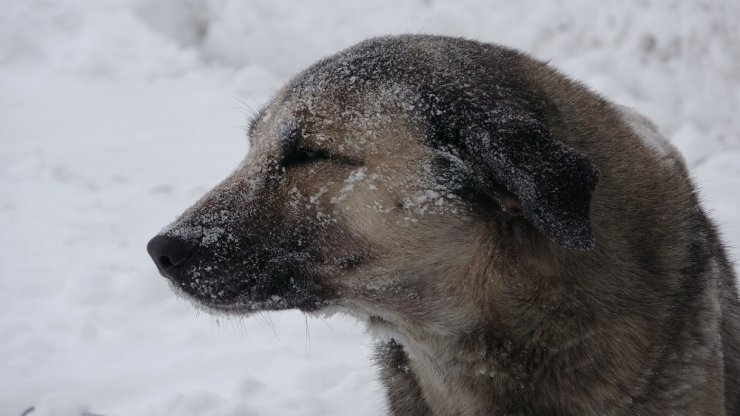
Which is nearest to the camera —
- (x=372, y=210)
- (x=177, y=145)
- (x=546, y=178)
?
(x=546, y=178)

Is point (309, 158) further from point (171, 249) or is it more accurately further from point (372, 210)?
point (171, 249)

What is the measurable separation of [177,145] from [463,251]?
5.69m

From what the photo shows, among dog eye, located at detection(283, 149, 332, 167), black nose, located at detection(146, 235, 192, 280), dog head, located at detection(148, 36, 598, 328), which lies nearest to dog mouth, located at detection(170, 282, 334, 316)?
dog head, located at detection(148, 36, 598, 328)

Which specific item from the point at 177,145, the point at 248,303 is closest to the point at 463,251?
the point at 248,303

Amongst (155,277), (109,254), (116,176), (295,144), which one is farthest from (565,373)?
(116,176)

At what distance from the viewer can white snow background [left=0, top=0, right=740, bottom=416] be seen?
430 cm

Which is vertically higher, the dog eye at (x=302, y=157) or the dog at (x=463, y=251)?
the dog eye at (x=302, y=157)

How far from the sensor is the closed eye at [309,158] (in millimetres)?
2461

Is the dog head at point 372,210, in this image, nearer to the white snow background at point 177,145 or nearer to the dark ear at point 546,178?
the dark ear at point 546,178

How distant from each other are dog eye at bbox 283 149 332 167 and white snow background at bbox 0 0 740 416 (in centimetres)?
83

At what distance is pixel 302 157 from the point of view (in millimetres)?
2531

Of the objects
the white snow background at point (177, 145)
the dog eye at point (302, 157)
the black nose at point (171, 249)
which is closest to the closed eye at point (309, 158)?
the dog eye at point (302, 157)

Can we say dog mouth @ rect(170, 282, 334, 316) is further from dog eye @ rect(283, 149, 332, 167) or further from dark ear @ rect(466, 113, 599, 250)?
dark ear @ rect(466, 113, 599, 250)

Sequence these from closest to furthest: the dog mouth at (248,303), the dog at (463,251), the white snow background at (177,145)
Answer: the dog at (463,251), the dog mouth at (248,303), the white snow background at (177,145)
